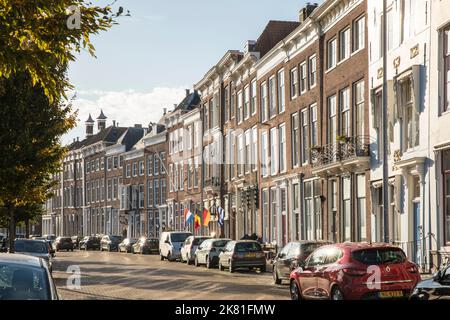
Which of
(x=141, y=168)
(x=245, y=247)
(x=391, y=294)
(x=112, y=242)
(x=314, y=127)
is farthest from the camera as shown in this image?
(x=141, y=168)

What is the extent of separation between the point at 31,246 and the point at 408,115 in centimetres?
1630

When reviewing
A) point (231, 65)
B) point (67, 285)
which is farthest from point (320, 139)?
point (231, 65)

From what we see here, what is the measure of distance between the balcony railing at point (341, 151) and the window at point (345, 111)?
2.13ft

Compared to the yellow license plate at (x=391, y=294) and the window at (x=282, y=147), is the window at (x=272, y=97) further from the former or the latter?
the yellow license plate at (x=391, y=294)

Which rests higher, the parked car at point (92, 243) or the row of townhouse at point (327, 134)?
the row of townhouse at point (327, 134)

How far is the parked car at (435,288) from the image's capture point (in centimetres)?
1316

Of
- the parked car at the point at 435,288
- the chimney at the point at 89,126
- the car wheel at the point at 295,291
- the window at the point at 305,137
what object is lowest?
the car wheel at the point at 295,291

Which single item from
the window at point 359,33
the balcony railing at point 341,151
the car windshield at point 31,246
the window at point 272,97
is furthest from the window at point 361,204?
Result: the window at point 272,97

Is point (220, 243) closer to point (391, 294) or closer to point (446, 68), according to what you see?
point (446, 68)

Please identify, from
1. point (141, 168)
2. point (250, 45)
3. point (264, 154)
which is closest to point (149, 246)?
point (264, 154)

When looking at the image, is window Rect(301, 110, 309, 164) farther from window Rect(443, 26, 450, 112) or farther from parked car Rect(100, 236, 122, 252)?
parked car Rect(100, 236, 122, 252)

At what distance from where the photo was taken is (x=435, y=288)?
528 inches

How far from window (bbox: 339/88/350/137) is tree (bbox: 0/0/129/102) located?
84.4 feet

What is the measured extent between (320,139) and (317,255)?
70.3ft
